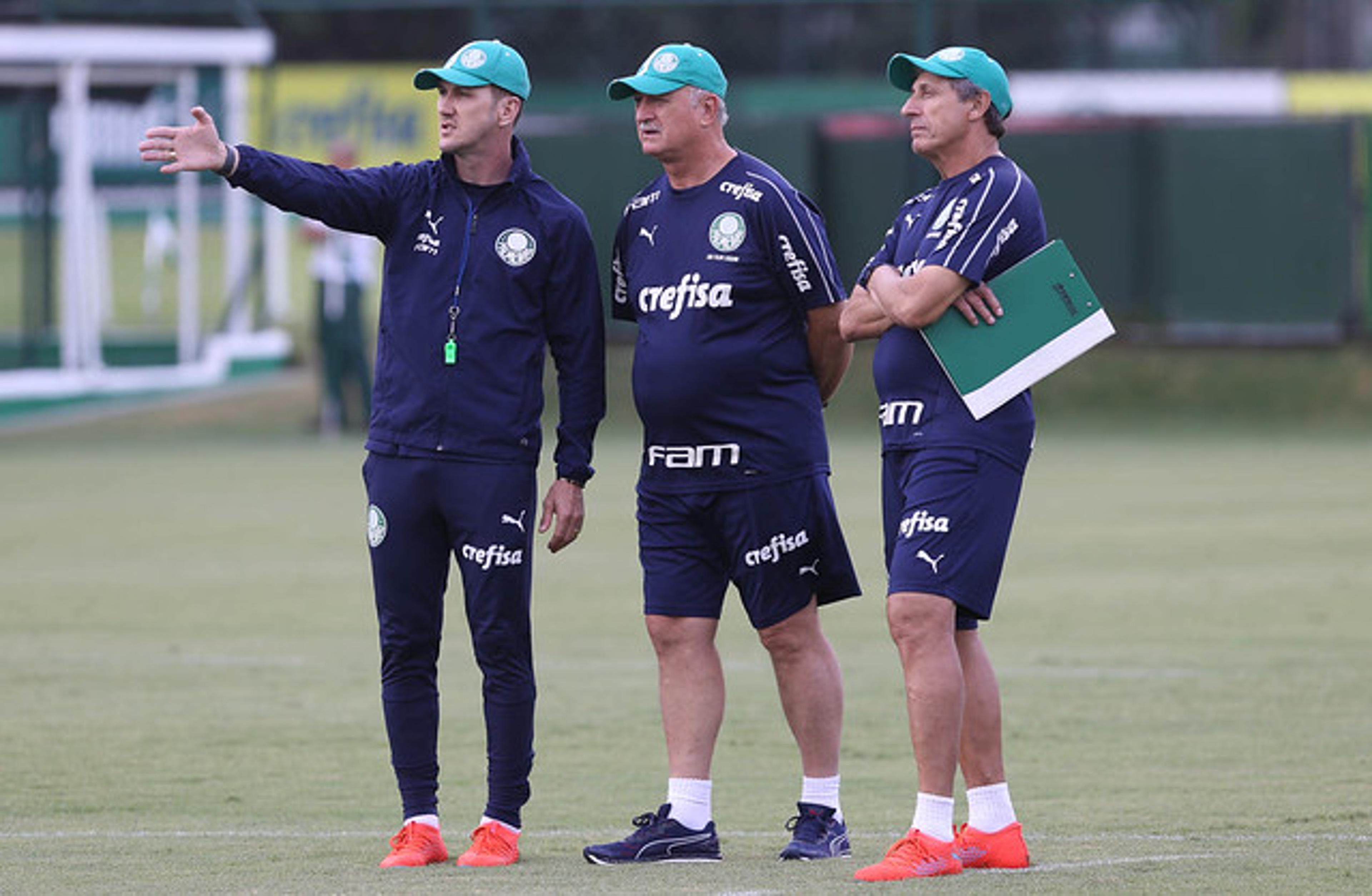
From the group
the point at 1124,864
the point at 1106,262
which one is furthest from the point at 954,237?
the point at 1106,262

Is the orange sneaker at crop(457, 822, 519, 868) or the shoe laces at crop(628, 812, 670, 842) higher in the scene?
the shoe laces at crop(628, 812, 670, 842)

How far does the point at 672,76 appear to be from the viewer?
25.2ft

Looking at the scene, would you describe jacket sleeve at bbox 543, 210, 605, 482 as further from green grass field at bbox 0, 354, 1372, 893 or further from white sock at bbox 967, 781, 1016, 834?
white sock at bbox 967, 781, 1016, 834

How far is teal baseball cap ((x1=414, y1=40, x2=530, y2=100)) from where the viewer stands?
7.64m

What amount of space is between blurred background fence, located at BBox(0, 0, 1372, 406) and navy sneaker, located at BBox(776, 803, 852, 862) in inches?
750

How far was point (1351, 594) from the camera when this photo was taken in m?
14.2

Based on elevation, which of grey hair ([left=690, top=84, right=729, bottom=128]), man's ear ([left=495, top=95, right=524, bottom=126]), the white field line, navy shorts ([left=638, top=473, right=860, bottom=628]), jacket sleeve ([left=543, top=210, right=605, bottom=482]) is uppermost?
grey hair ([left=690, top=84, right=729, bottom=128])

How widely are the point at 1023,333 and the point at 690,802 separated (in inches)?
64.3

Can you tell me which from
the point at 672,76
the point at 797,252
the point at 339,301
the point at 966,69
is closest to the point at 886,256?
the point at 797,252

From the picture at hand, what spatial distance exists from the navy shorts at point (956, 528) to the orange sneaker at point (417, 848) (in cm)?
149

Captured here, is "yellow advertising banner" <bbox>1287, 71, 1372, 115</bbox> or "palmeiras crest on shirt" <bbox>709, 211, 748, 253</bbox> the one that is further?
"yellow advertising banner" <bbox>1287, 71, 1372, 115</bbox>

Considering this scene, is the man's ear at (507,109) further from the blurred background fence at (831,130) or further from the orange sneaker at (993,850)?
the blurred background fence at (831,130)

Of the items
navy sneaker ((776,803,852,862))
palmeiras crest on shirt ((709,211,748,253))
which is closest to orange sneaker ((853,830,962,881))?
navy sneaker ((776,803,852,862))

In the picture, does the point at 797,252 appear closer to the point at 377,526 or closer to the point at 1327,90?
the point at 377,526
